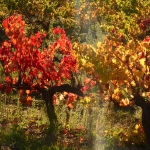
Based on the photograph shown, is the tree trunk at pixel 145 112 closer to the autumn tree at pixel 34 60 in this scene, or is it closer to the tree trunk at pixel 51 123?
the autumn tree at pixel 34 60

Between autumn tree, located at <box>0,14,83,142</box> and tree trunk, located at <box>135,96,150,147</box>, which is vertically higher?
autumn tree, located at <box>0,14,83,142</box>

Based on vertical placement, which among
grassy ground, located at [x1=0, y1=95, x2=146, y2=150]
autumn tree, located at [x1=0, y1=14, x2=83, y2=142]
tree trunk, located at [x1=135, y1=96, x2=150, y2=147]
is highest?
autumn tree, located at [x1=0, y1=14, x2=83, y2=142]

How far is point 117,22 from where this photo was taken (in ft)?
46.9

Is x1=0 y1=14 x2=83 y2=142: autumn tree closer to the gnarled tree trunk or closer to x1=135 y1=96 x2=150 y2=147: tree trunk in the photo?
the gnarled tree trunk

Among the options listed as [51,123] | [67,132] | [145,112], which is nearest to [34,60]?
[51,123]

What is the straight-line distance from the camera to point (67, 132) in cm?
659

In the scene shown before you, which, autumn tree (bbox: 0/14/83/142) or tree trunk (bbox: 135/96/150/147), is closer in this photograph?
tree trunk (bbox: 135/96/150/147)

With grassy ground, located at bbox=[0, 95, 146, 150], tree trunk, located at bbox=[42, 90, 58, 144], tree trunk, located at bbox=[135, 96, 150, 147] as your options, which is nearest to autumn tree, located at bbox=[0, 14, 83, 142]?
tree trunk, located at bbox=[42, 90, 58, 144]

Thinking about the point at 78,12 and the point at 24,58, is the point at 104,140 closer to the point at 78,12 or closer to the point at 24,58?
the point at 24,58

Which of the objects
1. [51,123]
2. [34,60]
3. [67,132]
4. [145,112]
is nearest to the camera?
[145,112]

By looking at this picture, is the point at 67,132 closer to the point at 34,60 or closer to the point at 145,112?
the point at 34,60

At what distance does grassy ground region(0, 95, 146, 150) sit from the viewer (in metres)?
5.70

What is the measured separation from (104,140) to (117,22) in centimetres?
898

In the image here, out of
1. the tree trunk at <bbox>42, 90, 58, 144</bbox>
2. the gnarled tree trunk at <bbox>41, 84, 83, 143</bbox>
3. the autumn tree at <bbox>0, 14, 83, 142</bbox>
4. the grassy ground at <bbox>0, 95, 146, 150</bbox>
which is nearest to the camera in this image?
the grassy ground at <bbox>0, 95, 146, 150</bbox>
